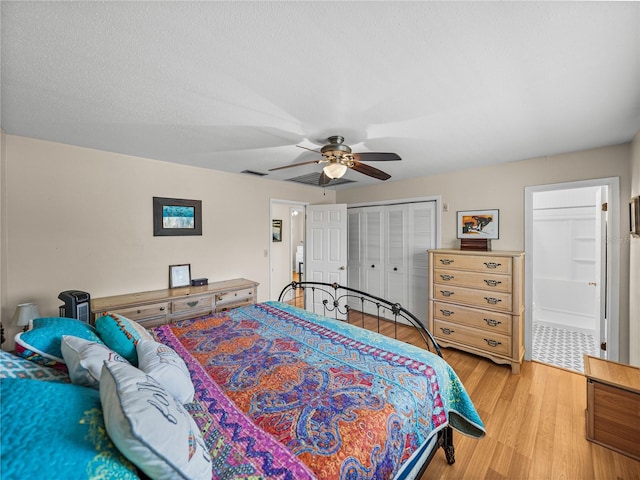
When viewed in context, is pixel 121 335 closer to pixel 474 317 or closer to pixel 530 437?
pixel 530 437

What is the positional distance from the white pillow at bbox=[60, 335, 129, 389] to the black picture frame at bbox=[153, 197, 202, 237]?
2.44 m

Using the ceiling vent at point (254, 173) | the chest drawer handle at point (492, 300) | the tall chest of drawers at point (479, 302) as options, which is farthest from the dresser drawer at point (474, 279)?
the ceiling vent at point (254, 173)

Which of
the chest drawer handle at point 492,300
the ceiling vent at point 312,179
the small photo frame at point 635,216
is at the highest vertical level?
the ceiling vent at point 312,179

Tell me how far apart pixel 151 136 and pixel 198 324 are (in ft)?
5.96

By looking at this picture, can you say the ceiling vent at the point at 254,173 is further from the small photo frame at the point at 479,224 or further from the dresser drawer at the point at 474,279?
the small photo frame at the point at 479,224

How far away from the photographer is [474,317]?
3230mm

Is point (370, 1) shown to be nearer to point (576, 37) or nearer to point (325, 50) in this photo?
point (325, 50)

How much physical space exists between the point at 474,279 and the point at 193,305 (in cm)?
349

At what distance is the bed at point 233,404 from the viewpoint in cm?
68

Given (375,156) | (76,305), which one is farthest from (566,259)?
(76,305)

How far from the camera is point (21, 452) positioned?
567 mm

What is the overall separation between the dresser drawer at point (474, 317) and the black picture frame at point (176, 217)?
11.5ft

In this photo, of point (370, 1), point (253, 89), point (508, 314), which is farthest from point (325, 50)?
point (508, 314)

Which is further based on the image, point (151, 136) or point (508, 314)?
point (508, 314)
